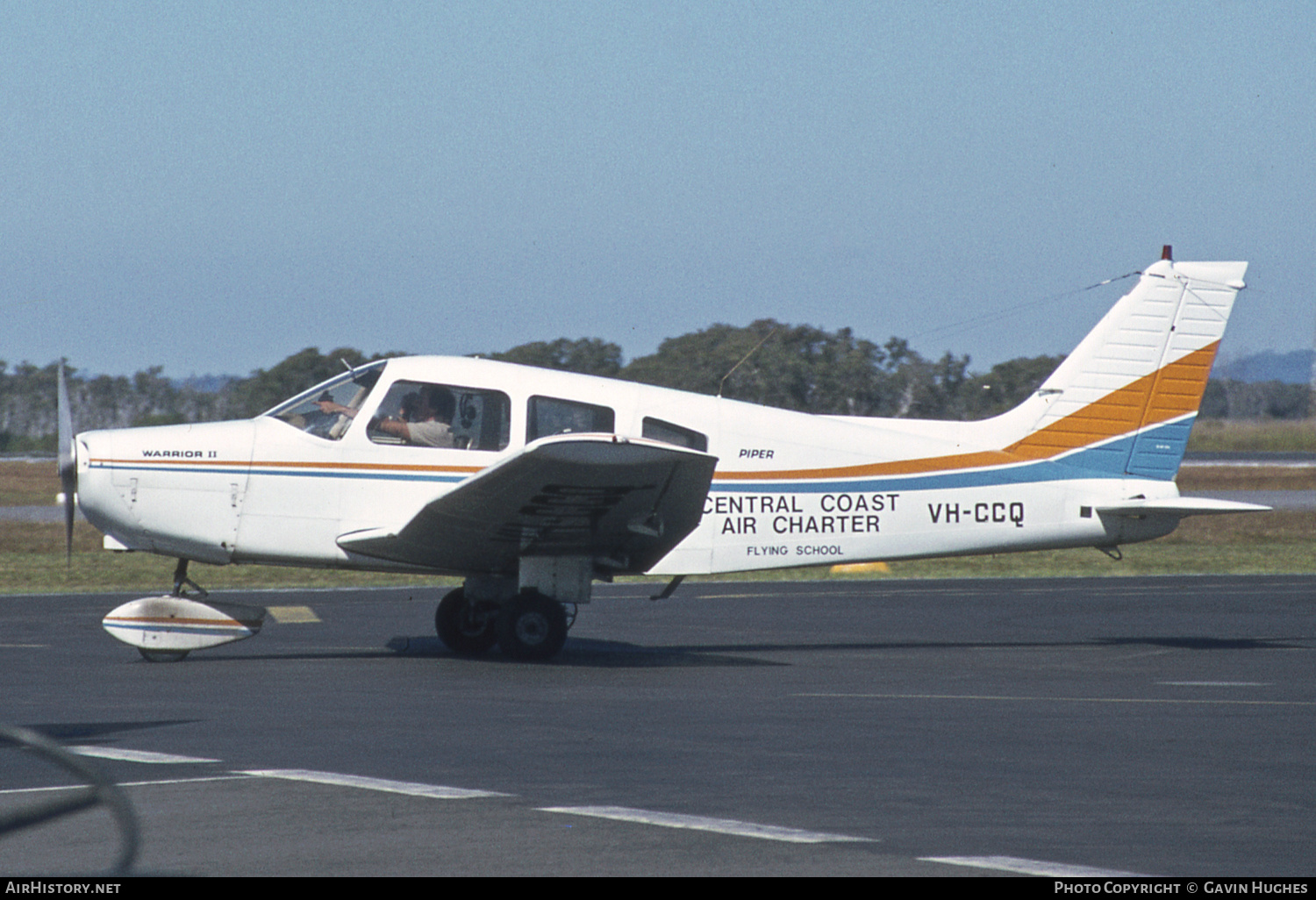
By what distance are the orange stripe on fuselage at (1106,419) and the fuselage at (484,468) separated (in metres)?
0.05

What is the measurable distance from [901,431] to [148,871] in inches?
384

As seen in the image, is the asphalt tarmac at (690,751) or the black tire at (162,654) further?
the black tire at (162,654)

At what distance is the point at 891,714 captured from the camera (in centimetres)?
960

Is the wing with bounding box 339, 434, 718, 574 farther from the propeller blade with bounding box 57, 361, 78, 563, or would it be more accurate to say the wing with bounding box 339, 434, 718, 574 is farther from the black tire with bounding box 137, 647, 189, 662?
the propeller blade with bounding box 57, 361, 78, 563

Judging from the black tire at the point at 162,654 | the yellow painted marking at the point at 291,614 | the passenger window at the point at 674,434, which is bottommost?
the yellow painted marking at the point at 291,614

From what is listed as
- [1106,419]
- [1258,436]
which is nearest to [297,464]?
[1106,419]

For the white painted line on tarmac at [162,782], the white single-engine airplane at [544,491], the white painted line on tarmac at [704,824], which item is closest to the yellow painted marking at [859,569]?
the white single-engine airplane at [544,491]

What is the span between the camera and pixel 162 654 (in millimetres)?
12570

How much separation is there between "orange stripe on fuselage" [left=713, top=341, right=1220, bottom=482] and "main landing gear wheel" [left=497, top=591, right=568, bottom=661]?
2915 millimetres

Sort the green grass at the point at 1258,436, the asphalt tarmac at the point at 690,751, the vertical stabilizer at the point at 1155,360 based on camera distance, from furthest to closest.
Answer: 1. the green grass at the point at 1258,436
2. the vertical stabilizer at the point at 1155,360
3. the asphalt tarmac at the point at 690,751

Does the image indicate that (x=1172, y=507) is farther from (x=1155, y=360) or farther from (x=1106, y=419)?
(x=1155, y=360)

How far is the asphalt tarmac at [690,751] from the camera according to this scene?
5602 millimetres

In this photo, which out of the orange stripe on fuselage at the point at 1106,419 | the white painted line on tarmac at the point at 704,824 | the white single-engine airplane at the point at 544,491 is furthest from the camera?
the orange stripe on fuselage at the point at 1106,419

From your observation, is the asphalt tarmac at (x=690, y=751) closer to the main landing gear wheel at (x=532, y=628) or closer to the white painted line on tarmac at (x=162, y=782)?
the white painted line on tarmac at (x=162, y=782)
